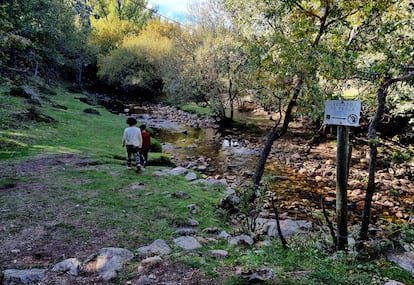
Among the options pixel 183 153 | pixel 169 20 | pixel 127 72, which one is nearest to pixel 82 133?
pixel 183 153

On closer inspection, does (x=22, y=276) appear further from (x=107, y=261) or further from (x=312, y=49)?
(x=312, y=49)

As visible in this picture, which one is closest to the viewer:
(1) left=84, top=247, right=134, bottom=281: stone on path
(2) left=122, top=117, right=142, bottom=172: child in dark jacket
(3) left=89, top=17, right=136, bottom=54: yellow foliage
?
(1) left=84, top=247, right=134, bottom=281: stone on path

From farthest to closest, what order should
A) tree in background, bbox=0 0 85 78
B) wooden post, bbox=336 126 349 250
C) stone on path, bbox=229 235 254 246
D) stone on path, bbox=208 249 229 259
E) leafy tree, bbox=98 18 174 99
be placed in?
leafy tree, bbox=98 18 174 99 < tree in background, bbox=0 0 85 78 < stone on path, bbox=229 235 254 246 < stone on path, bbox=208 249 229 259 < wooden post, bbox=336 126 349 250

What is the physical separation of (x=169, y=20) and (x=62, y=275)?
58419 millimetres

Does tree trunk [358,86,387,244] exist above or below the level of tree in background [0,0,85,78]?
below

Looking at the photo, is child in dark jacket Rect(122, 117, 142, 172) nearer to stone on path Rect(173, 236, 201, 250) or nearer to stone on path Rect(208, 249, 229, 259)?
stone on path Rect(173, 236, 201, 250)

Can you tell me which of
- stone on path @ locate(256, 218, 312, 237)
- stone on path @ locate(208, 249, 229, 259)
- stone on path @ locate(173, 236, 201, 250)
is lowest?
stone on path @ locate(256, 218, 312, 237)

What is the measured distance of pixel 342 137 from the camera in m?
4.24

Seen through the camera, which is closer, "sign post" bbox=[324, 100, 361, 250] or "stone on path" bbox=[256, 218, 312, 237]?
"sign post" bbox=[324, 100, 361, 250]

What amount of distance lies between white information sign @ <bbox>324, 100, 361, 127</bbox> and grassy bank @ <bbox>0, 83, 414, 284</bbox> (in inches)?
77.0

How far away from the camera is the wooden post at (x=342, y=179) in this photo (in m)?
4.25

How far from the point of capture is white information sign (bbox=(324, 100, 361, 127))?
12.8ft

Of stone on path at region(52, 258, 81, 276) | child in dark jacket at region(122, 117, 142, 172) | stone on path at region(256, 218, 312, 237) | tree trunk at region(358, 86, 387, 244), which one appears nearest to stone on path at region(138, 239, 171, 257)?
stone on path at region(52, 258, 81, 276)

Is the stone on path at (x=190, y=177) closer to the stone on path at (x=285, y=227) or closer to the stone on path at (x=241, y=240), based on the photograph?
the stone on path at (x=285, y=227)
